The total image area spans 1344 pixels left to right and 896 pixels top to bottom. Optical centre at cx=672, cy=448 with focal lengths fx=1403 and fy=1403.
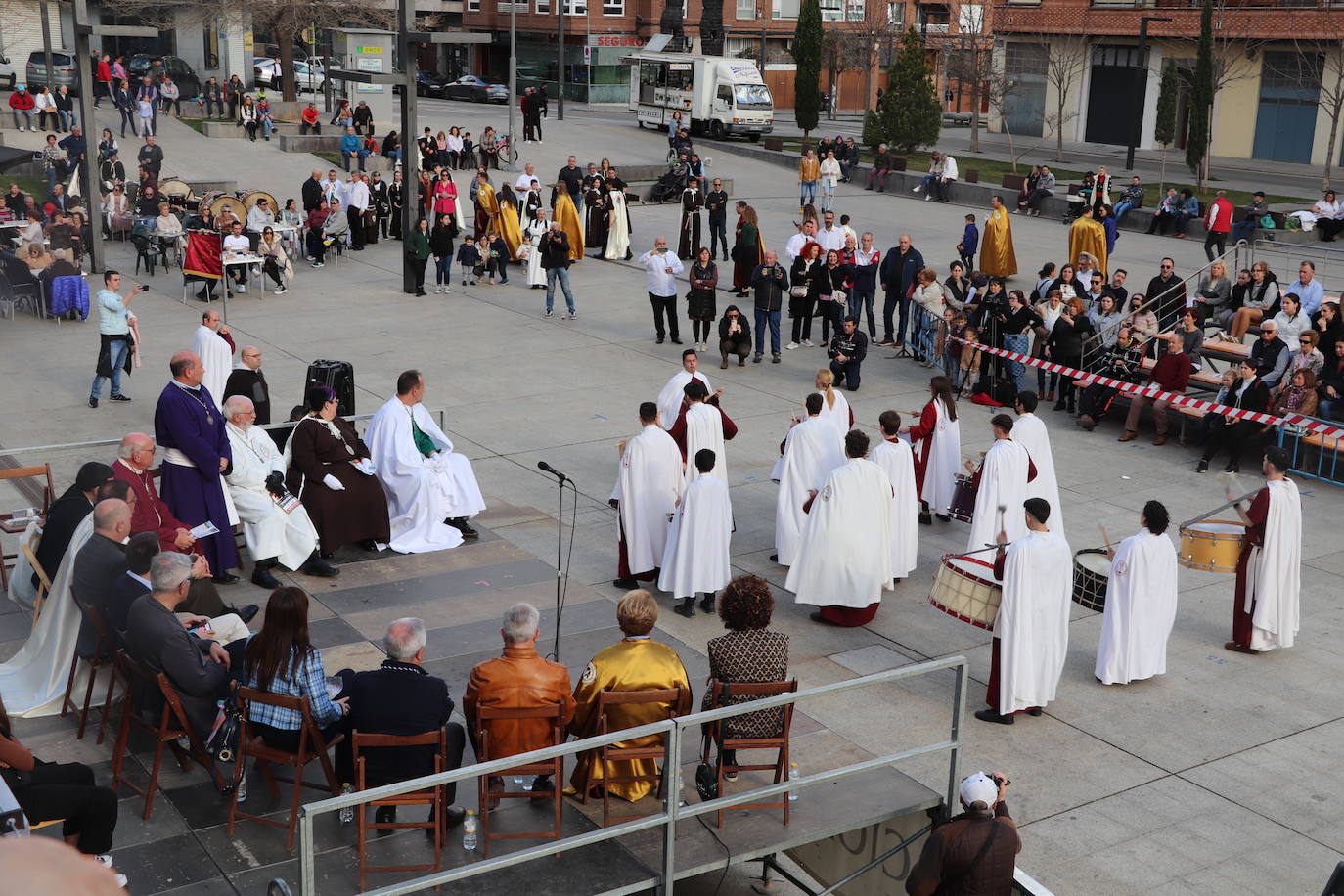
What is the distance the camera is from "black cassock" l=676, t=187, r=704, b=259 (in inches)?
1024

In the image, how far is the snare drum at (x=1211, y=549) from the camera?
1064cm

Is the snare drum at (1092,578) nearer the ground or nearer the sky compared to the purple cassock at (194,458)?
nearer the ground

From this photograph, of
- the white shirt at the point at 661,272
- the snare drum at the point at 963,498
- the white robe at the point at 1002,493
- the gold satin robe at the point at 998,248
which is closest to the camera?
the white robe at the point at 1002,493

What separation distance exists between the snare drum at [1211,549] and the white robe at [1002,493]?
116 centimetres

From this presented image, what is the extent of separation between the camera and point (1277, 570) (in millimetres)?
10594

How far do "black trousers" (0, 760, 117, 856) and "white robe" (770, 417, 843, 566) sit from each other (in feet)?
21.5

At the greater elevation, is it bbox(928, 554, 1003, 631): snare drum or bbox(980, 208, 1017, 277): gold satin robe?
bbox(980, 208, 1017, 277): gold satin robe

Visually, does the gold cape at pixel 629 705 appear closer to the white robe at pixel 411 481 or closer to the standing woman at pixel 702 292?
the white robe at pixel 411 481

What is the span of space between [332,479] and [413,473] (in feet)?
2.57

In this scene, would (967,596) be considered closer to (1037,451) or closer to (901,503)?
(901,503)

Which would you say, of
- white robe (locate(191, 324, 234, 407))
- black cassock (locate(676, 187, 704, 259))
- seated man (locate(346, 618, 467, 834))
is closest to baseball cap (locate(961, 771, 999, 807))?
seated man (locate(346, 618, 467, 834))

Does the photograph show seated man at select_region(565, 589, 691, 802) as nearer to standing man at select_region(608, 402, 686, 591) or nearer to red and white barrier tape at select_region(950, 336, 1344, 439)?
standing man at select_region(608, 402, 686, 591)

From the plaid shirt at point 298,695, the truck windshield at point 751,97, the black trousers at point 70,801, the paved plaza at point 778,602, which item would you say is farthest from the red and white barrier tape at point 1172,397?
the truck windshield at point 751,97

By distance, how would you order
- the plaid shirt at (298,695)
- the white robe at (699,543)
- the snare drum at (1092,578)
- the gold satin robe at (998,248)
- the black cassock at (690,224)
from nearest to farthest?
the plaid shirt at (298,695), the snare drum at (1092,578), the white robe at (699,543), the gold satin robe at (998,248), the black cassock at (690,224)
